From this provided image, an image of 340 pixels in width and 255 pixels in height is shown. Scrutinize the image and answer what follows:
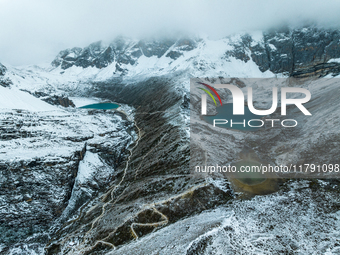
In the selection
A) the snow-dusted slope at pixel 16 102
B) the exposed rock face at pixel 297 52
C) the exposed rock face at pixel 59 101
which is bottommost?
the snow-dusted slope at pixel 16 102

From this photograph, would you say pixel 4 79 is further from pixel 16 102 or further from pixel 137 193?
pixel 137 193

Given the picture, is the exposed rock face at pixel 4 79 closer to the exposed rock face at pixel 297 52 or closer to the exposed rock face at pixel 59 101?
the exposed rock face at pixel 59 101

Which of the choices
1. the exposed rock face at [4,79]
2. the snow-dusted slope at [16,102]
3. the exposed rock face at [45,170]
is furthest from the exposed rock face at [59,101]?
the exposed rock face at [45,170]

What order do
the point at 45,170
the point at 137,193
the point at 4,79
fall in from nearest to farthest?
the point at 137,193 < the point at 45,170 < the point at 4,79

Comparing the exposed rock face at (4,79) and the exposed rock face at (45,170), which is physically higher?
the exposed rock face at (4,79)

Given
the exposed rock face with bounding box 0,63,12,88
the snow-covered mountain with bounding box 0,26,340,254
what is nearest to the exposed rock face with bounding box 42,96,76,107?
the exposed rock face with bounding box 0,63,12,88

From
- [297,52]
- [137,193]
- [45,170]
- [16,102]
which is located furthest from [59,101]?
[297,52]

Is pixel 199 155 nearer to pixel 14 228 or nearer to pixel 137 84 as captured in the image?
pixel 14 228

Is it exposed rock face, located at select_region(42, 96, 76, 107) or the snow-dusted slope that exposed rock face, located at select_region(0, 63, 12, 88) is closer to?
exposed rock face, located at select_region(42, 96, 76, 107)

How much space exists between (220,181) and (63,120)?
56.9 meters

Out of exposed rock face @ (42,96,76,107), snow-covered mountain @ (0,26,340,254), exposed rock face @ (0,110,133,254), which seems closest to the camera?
snow-covered mountain @ (0,26,340,254)

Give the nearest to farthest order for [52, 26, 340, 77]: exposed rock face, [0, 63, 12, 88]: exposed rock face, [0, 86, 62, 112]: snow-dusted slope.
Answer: [0, 86, 62, 112]: snow-dusted slope → [0, 63, 12, 88]: exposed rock face → [52, 26, 340, 77]: exposed rock face

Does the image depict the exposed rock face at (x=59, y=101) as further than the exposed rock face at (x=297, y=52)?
No

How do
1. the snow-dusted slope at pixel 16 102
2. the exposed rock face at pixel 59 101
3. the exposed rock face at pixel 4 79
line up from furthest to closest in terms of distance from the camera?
the exposed rock face at pixel 59 101, the exposed rock face at pixel 4 79, the snow-dusted slope at pixel 16 102
